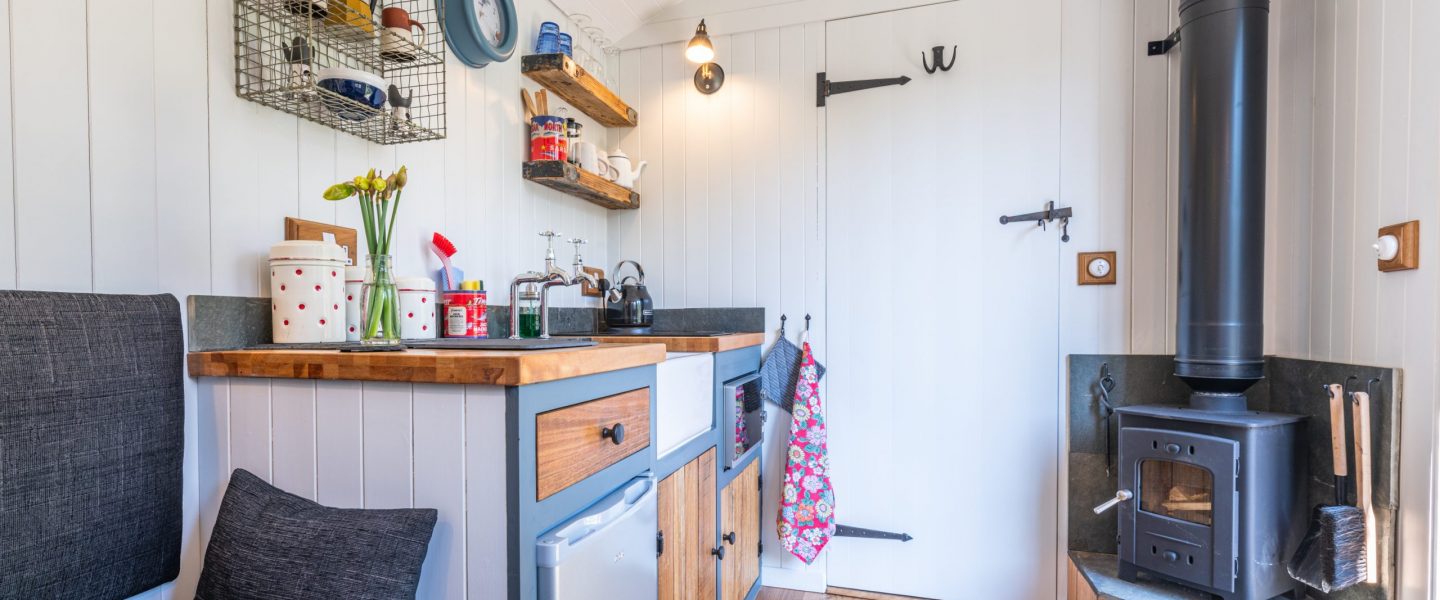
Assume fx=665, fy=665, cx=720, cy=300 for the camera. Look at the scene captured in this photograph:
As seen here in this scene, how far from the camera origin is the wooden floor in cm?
240

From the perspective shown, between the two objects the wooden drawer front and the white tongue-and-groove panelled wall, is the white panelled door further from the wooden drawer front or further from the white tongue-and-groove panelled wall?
the wooden drawer front

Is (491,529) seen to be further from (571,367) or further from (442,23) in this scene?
(442,23)

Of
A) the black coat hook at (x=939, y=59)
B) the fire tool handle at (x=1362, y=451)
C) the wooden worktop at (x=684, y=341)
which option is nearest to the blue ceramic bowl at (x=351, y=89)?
the wooden worktop at (x=684, y=341)

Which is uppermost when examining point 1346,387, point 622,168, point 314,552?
point 622,168

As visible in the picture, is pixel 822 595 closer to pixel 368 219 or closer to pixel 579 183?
pixel 579 183

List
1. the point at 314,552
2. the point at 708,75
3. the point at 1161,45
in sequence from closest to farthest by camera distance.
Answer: the point at 314,552
the point at 1161,45
the point at 708,75

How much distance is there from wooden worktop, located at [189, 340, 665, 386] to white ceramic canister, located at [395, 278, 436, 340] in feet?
1.30

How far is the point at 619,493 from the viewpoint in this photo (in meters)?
1.28

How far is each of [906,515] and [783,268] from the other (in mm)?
1002

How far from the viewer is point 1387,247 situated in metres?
1.49

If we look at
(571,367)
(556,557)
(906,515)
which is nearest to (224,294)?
(571,367)

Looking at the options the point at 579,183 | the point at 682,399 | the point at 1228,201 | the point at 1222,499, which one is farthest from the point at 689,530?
the point at 1228,201

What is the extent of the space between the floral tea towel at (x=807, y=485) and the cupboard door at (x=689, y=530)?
19.1 inches

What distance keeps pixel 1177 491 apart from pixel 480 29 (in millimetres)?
2261
